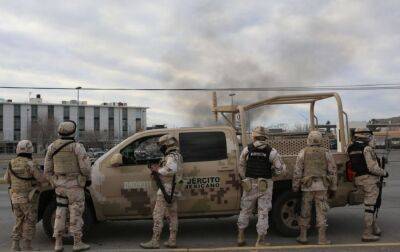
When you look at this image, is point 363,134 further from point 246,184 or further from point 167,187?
point 167,187

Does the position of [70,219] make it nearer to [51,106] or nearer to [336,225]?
[336,225]

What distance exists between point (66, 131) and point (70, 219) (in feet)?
3.91

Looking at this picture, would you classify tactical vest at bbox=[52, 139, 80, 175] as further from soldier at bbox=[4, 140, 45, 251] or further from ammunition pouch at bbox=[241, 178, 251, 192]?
ammunition pouch at bbox=[241, 178, 251, 192]

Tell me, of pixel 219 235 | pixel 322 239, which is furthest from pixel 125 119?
pixel 322 239

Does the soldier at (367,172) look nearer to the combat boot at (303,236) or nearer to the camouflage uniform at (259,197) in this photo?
the combat boot at (303,236)

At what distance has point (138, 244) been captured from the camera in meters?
7.53

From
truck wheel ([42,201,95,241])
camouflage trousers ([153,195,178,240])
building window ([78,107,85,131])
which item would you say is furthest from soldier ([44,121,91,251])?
building window ([78,107,85,131])

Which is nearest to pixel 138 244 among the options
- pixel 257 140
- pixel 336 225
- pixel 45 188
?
pixel 45 188

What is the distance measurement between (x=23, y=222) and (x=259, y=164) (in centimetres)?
339

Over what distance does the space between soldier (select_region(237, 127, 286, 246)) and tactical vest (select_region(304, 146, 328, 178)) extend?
35 centimetres

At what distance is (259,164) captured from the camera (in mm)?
6996

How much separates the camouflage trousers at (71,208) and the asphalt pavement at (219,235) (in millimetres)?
518

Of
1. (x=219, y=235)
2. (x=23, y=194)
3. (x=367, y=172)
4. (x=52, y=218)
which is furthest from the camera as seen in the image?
(x=219, y=235)

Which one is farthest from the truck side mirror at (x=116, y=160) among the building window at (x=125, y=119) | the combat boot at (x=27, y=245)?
the building window at (x=125, y=119)
